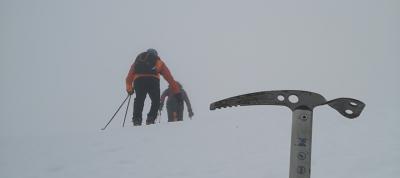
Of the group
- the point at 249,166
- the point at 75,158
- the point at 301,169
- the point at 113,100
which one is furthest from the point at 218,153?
the point at 113,100

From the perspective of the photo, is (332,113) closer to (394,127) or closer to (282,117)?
(282,117)

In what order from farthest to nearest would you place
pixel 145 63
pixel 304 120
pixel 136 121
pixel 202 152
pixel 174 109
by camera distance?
pixel 174 109, pixel 136 121, pixel 145 63, pixel 202 152, pixel 304 120

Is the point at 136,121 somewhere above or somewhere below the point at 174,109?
below

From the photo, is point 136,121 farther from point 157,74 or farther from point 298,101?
point 298,101

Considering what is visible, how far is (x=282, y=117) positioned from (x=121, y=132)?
317 cm

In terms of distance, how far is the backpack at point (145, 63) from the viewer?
9.21m

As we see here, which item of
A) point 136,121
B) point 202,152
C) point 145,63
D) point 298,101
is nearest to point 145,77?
point 145,63

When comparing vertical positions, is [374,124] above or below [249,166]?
above

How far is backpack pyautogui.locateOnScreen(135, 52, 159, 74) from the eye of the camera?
9211 millimetres

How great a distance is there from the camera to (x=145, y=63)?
364 inches

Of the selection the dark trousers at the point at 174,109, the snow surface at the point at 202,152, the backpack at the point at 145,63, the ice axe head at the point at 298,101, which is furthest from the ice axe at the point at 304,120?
the dark trousers at the point at 174,109

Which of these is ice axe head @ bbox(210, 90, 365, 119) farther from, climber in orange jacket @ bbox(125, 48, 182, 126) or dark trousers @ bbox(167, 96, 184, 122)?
dark trousers @ bbox(167, 96, 184, 122)

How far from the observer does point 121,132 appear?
327 inches

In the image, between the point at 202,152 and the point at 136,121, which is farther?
the point at 136,121
